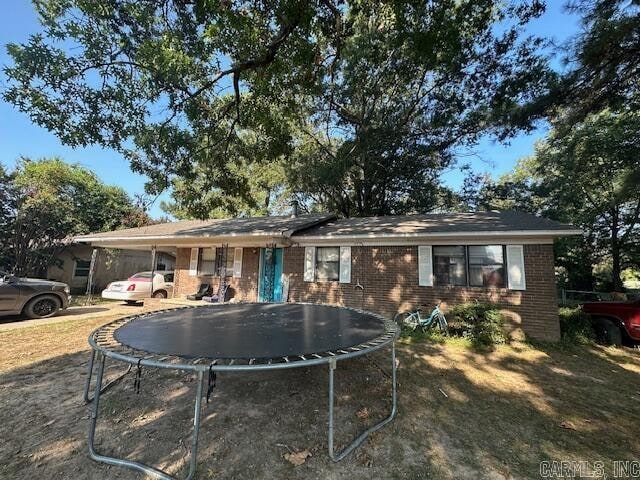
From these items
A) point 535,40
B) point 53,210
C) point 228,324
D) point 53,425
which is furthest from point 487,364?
point 53,210

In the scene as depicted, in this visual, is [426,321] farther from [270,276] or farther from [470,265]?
[270,276]

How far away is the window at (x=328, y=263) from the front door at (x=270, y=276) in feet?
Answer: 5.18

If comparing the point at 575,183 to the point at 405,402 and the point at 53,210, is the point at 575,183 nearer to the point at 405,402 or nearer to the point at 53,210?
the point at 405,402

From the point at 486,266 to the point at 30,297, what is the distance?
40.9 ft

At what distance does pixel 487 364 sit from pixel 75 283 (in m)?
18.5

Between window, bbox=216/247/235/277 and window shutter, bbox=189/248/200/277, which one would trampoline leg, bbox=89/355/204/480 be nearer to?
window, bbox=216/247/235/277

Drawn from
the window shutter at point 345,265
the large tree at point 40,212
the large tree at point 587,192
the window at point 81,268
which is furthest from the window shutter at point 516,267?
the window at point 81,268

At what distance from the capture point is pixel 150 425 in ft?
9.72

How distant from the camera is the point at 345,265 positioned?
368 inches

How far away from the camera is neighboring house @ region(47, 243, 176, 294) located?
14727 mm

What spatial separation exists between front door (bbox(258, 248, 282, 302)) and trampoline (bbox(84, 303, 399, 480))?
5.50 metres

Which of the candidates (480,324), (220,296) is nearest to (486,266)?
(480,324)

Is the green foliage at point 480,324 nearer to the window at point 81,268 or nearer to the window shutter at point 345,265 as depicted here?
the window shutter at point 345,265

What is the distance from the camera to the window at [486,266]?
754 cm
